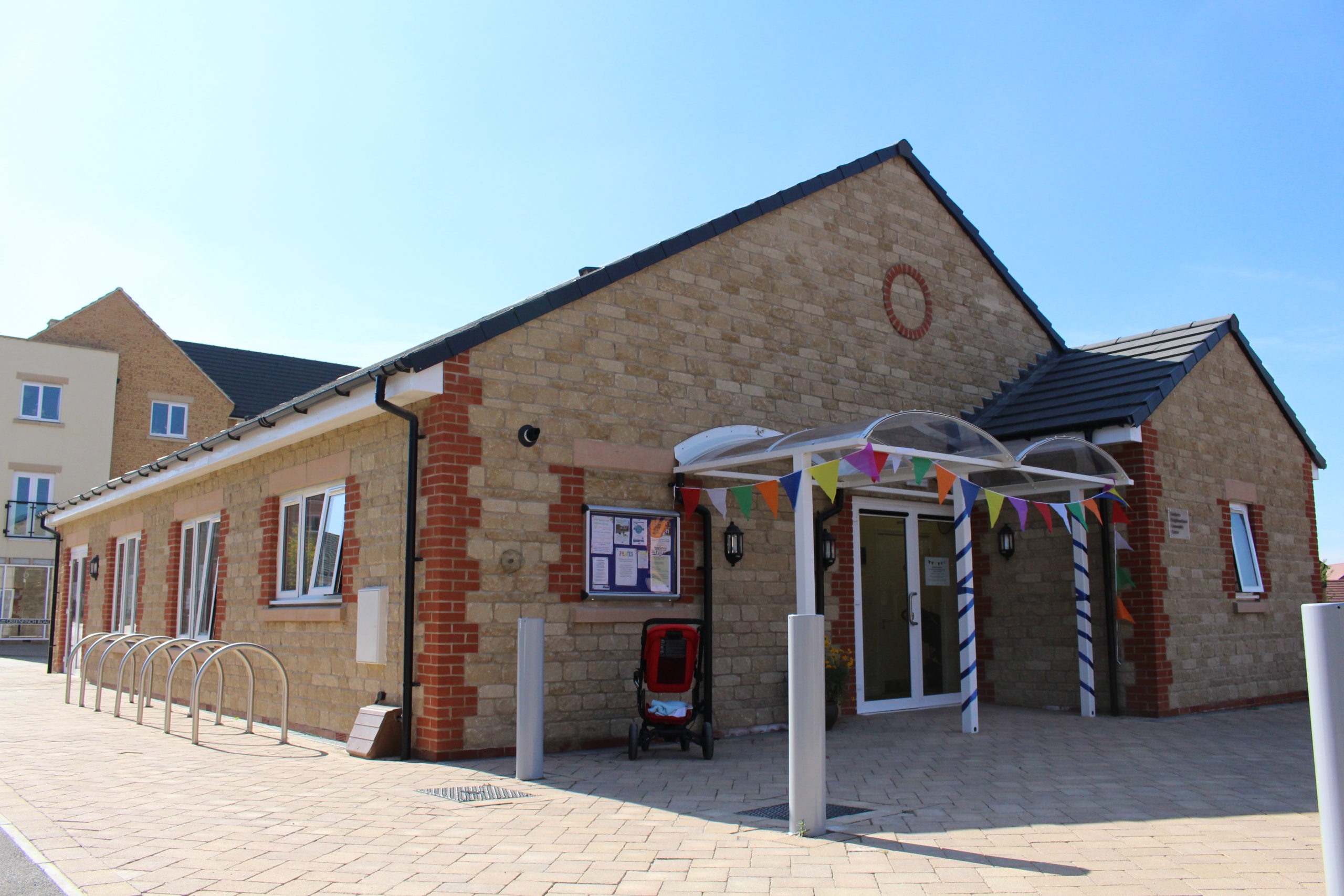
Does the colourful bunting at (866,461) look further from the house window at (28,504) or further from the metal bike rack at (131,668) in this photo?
the house window at (28,504)

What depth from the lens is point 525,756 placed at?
7074 mm

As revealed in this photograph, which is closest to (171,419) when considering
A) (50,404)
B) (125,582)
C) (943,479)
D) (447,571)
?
(50,404)

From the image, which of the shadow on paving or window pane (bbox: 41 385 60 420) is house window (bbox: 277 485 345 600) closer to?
the shadow on paving

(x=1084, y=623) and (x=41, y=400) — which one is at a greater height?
(x=41, y=400)

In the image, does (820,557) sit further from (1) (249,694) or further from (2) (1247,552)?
(2) (1247,552)

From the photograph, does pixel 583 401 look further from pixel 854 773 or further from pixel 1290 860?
pixel 1290 860

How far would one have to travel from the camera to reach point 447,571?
7.80m

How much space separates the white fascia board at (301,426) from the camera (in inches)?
313

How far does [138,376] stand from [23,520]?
18.2 feet

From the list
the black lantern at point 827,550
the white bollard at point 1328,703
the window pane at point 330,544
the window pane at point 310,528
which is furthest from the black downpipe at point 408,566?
the white bollard at point 1328,703

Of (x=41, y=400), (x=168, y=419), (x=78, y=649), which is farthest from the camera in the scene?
(x=168, y=419)

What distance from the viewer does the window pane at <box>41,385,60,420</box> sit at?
31.7m

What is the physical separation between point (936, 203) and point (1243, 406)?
4701mm

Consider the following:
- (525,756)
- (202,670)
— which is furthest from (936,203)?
(202,670)
